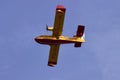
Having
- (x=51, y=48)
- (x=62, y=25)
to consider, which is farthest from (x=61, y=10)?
(x=51, y=48)

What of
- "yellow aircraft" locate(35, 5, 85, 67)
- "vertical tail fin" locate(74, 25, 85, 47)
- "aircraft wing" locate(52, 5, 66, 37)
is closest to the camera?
"aircraft wing" locate(52, 5, 66, 37)

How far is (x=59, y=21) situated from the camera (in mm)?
85375

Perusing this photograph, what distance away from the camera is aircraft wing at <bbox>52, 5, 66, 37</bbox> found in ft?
278

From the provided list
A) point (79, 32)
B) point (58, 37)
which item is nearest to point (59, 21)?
point (58, 37)

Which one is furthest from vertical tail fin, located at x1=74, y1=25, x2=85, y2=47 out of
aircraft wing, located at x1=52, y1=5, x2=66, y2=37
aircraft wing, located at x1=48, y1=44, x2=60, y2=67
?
aircraft wing, located at x1=48, y1=44, x2=60, y2=67

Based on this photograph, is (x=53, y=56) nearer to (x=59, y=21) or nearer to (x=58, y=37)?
(x=58, y=37)

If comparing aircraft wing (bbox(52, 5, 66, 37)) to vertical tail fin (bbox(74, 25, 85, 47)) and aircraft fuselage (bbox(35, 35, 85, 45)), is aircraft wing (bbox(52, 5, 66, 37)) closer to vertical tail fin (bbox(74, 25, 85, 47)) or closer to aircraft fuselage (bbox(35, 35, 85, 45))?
aircraft fuselage (bbox(35, 35, 85, 45))

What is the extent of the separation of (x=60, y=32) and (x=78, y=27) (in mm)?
2991

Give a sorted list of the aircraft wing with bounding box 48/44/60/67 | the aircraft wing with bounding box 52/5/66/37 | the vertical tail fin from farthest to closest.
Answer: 1. the aircraft wing with bounding box 48/44/60/67
2. the vertical tail fin
3. the aircraft wing with bounding box 52/5/66/37

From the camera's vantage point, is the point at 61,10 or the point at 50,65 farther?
the point at 50,65

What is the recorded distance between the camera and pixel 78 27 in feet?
288

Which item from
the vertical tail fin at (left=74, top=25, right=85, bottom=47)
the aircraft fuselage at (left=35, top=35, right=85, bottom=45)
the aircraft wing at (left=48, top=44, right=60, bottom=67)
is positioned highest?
the vertical tail fin at (left=74, top=25, right=85, bottom=47)

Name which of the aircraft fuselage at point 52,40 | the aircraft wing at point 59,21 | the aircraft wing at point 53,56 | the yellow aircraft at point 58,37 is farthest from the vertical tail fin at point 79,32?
the aircraft wing at point 53,56

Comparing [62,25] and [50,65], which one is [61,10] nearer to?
[62,25]
